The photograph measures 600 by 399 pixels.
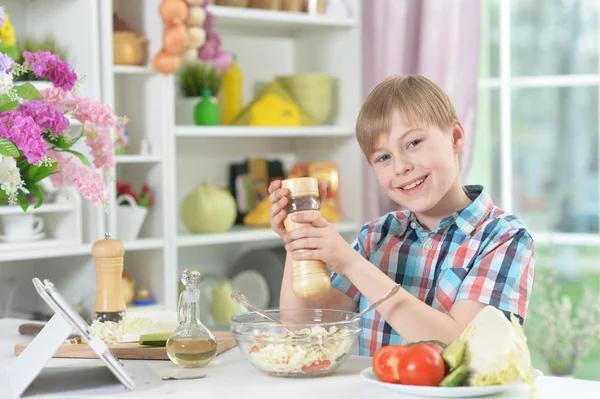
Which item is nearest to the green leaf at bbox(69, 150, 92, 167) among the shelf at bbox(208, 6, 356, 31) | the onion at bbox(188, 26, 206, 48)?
the onion at bbox(188, 26, 206, 48)

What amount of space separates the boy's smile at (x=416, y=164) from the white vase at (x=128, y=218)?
167 centimetres

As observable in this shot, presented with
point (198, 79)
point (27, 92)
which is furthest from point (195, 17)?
point (27, 92)

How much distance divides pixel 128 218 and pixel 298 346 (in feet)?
6.49

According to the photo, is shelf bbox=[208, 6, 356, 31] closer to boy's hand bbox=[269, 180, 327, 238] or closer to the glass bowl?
boy's hand bbox=[269, 180, 327, 238]

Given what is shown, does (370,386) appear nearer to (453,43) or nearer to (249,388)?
(249,388)

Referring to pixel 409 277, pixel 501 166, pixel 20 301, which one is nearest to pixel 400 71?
pixel 501 166

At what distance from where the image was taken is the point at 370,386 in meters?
1.47

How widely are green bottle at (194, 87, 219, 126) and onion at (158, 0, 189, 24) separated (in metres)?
0.37

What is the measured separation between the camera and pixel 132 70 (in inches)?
133

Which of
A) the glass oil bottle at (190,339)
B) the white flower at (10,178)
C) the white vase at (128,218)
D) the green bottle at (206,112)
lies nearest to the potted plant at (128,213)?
the white vase at (128,218)

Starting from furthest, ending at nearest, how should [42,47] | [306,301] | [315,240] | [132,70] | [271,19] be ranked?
[271,19] → [132,70] → [42,47] → [306,301] → [315,240]

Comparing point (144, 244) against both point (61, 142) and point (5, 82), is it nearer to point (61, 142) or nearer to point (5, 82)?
point (61, 142)

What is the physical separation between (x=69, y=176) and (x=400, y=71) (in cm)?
196

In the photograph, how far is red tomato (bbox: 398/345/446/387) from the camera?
1.36 m
